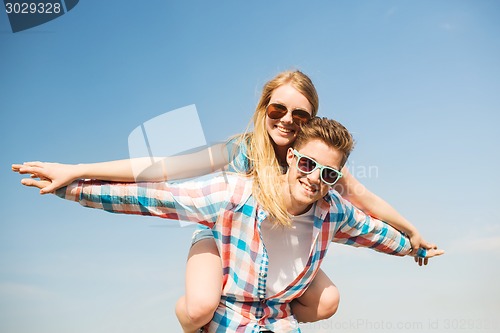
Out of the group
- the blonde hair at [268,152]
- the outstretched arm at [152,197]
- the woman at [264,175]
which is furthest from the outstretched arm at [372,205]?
the outstretched arm at [152,197]

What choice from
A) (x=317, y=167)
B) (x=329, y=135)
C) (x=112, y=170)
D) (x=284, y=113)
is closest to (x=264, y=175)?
(x=317, y=167)

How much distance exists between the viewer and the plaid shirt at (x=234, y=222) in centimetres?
406

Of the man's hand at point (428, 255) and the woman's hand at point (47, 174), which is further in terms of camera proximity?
the man's hand at point (428, 255)

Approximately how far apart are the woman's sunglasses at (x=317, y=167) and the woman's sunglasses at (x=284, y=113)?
583 millimetres

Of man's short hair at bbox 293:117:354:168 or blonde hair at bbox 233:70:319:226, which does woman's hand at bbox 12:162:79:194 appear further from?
man's short hair at bbox 293:117:354:168

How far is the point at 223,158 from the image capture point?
15.4ft

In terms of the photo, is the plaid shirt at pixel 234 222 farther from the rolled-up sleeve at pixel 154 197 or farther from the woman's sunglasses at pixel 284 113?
the woman's sunglasses at pixel 284 113

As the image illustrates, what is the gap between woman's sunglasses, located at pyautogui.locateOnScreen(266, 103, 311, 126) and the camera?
15.4 ft

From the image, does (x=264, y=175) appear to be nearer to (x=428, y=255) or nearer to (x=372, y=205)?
(x=372, y=205)

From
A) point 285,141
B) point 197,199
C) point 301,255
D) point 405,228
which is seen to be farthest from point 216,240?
point 405,228

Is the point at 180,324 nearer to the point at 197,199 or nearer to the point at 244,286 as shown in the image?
the point at 244,286

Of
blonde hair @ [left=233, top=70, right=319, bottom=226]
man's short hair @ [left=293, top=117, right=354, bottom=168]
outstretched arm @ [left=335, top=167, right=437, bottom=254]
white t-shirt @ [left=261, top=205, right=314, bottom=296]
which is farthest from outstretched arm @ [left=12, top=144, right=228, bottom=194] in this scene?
outstretched arm @ [left=335, top=167, right=437, bottom=254]

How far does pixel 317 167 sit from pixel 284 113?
81 centimetres

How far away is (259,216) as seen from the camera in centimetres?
416
